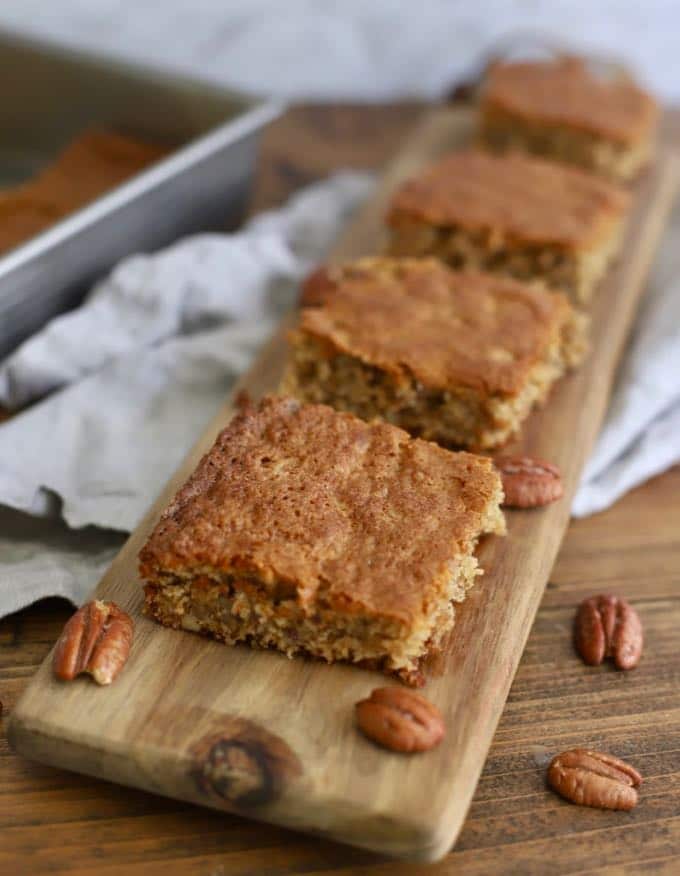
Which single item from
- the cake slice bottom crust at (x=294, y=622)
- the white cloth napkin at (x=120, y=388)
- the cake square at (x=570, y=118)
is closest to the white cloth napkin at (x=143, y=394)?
the white cloth napkin at (x=120, y=388)

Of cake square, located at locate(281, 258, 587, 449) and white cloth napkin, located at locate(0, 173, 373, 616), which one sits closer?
white cloth napkin, located at locate(0, 173, 373, 616)

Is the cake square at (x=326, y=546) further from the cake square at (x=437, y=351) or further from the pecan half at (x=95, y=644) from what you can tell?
the cake square at (x=437, y=351)

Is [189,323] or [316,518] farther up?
[316,518]

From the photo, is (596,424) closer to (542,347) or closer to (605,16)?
(542,347)

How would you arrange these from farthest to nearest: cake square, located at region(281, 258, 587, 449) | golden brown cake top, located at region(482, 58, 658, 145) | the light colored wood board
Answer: golden brown cake top, located at region(482, 58, 658, 145), cake square, located at region(281, 258, 587, 449), the light colored wood board

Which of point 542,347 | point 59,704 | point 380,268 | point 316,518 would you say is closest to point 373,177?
point 380,268

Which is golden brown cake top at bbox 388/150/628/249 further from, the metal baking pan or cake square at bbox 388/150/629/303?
the metal baking pan

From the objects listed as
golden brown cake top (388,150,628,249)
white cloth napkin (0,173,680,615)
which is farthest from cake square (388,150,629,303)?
white cloth napkin (0,173,680,615)

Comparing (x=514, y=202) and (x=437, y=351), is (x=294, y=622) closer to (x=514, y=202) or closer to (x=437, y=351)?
(x=437, y=351)
